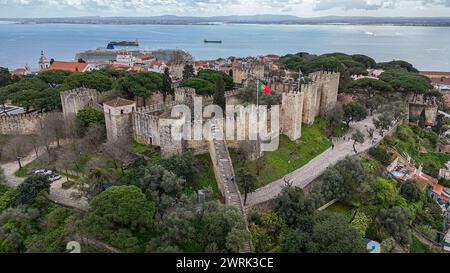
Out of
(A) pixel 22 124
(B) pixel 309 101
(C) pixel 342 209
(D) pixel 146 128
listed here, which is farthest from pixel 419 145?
(A) pixel 22 124

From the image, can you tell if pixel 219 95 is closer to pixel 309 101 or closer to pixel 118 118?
pixel 309 101

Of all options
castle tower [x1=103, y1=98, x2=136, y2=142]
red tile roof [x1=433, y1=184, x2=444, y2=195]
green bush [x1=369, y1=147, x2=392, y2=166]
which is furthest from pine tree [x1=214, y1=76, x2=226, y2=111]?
red tile roof [x1=433, y1=184, x2=444, y2=195]

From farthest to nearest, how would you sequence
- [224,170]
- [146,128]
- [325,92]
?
[325,92]
[146,128]
[224,170]

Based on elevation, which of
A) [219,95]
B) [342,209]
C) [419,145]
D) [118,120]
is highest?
[219,95]

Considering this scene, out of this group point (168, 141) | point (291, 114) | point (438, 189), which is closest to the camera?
point (168, 141)

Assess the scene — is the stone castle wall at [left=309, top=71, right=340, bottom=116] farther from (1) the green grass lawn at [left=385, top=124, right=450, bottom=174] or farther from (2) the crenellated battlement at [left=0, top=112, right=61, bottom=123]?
(2) the crenellated battlement at [left=0, top=112, right=61, bottom=123]
